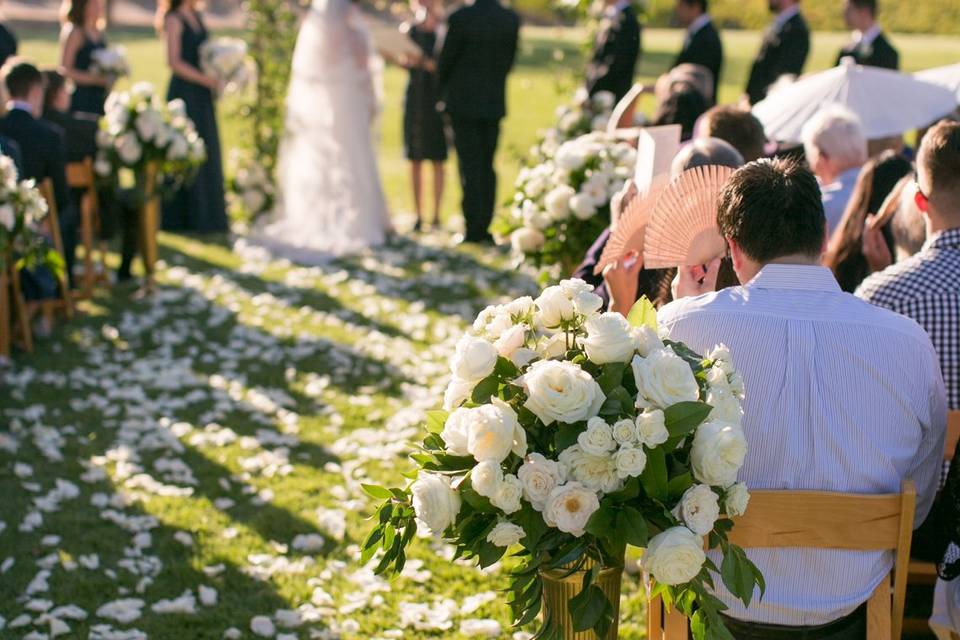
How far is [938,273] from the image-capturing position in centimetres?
388

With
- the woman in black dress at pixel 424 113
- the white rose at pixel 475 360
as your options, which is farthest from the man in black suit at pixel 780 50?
the white rose at pixel 475 360

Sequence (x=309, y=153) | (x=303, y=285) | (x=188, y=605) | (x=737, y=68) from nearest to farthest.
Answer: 1. (x=188, y=605)
2. (x=303, y=285)
3. (x=309, y=153)
4. (x=737, y=68)

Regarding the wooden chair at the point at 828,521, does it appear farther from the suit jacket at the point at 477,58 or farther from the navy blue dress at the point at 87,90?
the navy blue dress at the point at 87,90

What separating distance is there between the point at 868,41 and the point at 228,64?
5428 millimetres

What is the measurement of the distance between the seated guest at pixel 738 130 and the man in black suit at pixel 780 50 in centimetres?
499

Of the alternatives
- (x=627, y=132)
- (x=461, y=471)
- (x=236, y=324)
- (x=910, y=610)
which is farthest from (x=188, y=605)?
(x=236, y=324)

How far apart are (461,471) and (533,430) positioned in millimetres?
180

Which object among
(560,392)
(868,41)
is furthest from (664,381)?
(868,41)

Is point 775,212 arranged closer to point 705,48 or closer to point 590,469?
point 590,469

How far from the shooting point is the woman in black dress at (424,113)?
11.8m

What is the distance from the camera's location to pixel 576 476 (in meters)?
2.53

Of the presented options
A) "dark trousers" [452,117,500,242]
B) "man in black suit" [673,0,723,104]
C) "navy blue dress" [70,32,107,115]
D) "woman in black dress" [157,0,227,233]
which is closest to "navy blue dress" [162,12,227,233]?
"woman in black dress" [157,0,227,233]

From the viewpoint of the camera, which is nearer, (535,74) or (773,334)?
(773,334)

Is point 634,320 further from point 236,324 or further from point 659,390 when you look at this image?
point 236,324
